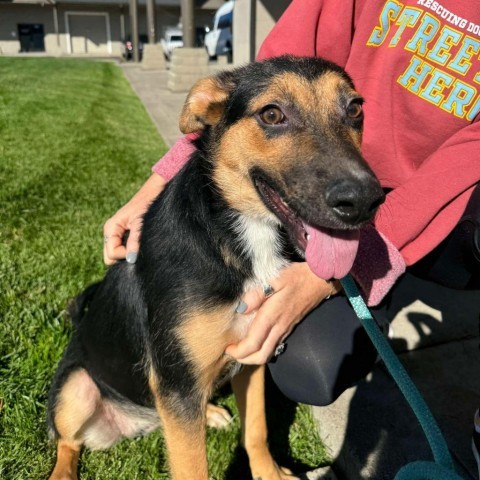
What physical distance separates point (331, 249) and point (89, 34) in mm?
51689

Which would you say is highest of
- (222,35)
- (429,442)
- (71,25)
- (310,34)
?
(310,34)

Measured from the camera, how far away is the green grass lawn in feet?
7.83

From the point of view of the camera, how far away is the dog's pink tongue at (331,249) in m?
1.77

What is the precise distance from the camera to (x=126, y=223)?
8.54ft

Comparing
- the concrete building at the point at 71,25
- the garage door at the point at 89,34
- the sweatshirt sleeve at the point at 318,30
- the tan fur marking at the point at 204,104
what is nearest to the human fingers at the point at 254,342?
the tan fur marking at the point at 204,104

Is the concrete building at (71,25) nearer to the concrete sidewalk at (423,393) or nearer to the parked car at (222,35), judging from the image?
the parked car at (222,35)

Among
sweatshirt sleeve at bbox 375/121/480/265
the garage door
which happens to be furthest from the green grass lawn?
the garage door

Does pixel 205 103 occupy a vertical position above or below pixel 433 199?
above

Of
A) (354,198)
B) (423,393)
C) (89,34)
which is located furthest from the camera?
(89,34)

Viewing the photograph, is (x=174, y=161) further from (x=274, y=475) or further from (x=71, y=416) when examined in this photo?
(x=274, y=475)

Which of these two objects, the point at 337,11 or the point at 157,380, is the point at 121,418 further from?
the point at 337,11

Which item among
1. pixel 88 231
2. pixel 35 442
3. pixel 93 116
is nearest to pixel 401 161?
pixel 35 442

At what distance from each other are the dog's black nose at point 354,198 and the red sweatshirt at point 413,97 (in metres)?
0.70

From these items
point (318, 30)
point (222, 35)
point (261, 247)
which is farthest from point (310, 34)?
point (222, 35)
